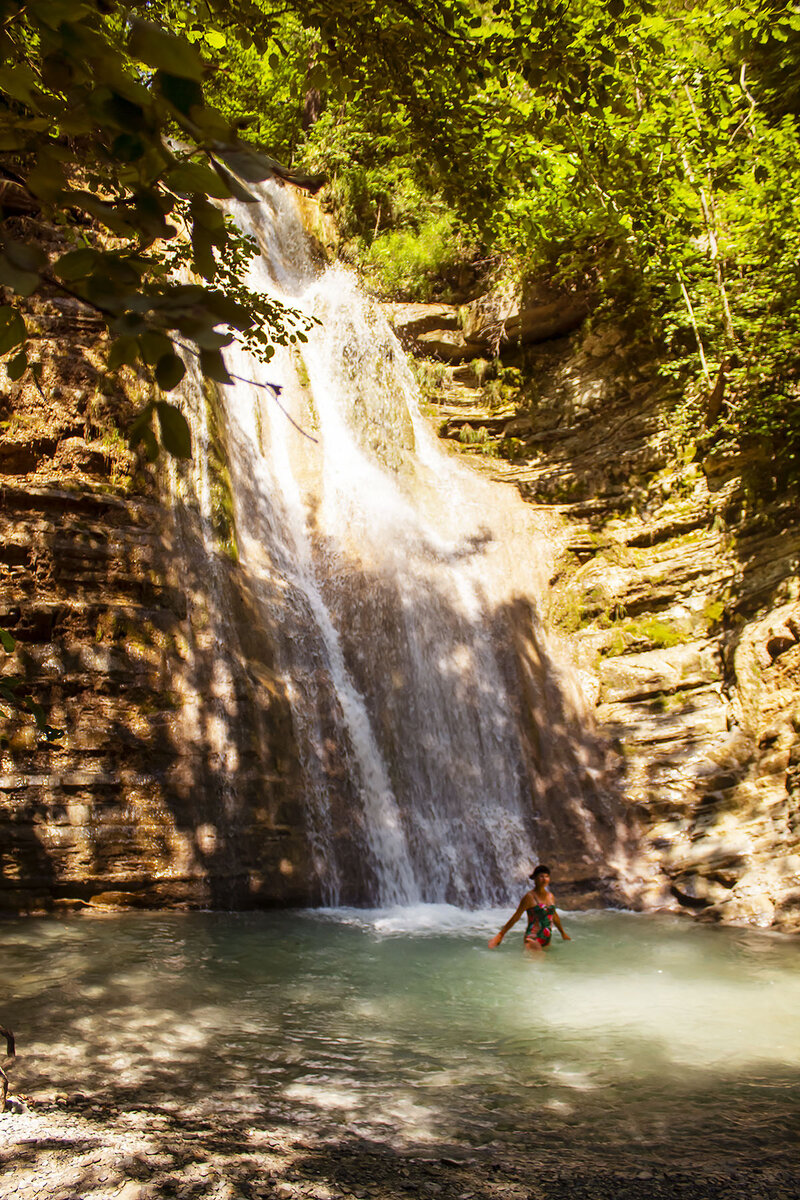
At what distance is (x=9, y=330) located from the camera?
4.81 feet

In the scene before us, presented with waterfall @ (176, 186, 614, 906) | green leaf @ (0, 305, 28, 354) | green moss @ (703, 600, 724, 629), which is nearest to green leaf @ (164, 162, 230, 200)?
green leaf @ (0, 305, 28, 354)

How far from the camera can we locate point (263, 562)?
10742mm

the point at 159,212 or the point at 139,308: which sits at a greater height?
the point at 159,212

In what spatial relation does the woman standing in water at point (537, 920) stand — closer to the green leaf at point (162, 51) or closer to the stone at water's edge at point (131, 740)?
the stone at water's edge at point (131, 740)

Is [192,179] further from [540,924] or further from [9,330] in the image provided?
[540,924]

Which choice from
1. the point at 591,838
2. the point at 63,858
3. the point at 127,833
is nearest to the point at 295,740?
the point at 127,833

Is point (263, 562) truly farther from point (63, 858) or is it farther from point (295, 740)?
point (63, 858)

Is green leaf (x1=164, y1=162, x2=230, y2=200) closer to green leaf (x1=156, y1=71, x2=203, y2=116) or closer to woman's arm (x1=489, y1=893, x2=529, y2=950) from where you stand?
green leaf (x1=156, y1=71, x2=203, y2=116)

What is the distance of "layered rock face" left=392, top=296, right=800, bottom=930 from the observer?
980 cm

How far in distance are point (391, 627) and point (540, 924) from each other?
4.77 meters

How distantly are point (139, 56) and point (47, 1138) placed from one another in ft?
10.9

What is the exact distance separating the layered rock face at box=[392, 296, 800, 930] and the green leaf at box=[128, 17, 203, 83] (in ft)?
32.0

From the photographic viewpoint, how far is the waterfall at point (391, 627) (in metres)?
9.52

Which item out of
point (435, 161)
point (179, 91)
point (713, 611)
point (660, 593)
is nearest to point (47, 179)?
point (179, 91)
